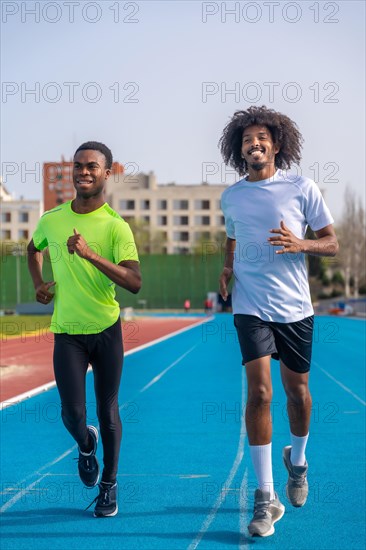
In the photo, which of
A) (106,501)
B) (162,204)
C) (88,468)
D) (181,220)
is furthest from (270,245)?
(181,220)

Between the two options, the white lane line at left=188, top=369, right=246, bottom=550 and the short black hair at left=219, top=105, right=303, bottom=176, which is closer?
the white lane line at left=188, top=369, right=246, bottom=550

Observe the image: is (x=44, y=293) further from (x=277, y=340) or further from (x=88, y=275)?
(x=277, y=340)

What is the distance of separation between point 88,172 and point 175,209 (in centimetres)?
11953

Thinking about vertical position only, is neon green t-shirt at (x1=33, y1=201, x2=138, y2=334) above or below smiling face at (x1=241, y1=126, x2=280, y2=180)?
below

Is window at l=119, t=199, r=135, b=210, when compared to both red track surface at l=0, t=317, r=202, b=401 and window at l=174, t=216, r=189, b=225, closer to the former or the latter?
window at l=174, t=216, r=189, b=225

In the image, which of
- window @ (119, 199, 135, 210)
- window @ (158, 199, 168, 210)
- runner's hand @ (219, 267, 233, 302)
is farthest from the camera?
window @ (158, 199, 168, 210)

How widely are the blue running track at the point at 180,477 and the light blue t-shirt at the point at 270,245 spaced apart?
1.28 m

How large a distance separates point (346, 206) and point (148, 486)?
3248 inches

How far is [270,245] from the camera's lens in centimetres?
557

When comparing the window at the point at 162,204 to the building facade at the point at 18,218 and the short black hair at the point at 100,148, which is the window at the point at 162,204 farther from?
the short black hair at the point at 100,148

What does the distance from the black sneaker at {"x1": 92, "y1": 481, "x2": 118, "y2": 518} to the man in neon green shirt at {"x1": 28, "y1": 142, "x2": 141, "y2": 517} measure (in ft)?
0.13

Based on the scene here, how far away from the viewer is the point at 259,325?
5621 mm

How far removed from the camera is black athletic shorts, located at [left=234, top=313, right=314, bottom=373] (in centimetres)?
557

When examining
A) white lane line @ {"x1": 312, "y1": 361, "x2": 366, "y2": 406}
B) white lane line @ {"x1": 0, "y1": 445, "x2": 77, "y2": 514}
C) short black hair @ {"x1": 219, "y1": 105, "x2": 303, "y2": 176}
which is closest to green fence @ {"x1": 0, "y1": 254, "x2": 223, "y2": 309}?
white lane line @ {"x1": 312, "y1": 361, "x2": 366, "y2": 406}
